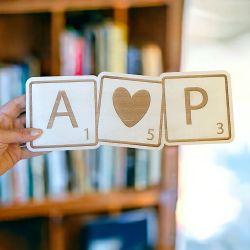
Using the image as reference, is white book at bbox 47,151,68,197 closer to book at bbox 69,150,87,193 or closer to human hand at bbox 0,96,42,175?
book at bbox 69,150,87,193

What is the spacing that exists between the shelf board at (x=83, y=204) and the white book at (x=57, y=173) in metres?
0.02

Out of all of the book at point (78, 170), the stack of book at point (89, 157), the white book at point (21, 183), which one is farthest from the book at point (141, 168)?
the white book at point (21, 183)

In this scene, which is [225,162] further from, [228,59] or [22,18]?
[22,18]

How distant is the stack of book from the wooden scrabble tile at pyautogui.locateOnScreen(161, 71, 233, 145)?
1.27 feet

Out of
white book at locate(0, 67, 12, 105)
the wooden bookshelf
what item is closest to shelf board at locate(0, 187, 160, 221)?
the wooden bookshelf

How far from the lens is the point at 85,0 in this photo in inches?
40.7

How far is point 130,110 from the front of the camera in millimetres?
615

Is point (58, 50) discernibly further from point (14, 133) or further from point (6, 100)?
point (14, 133)

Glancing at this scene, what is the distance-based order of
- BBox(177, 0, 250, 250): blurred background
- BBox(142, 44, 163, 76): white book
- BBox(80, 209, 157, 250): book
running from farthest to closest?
BBox(80, 209, 157, 250): book
BBox(142, 44, 163, 76): white book
BBox(177, 0, 250, 250): blurred background

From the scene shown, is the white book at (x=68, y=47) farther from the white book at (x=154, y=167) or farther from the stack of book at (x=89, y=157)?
the white book at (x=154, y=167)

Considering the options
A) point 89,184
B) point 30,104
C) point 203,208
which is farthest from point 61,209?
point 30,104

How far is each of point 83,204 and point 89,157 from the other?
0.37 ft

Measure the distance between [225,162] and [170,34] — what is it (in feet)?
0.99

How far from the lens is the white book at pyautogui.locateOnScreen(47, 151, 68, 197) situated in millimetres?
1076
